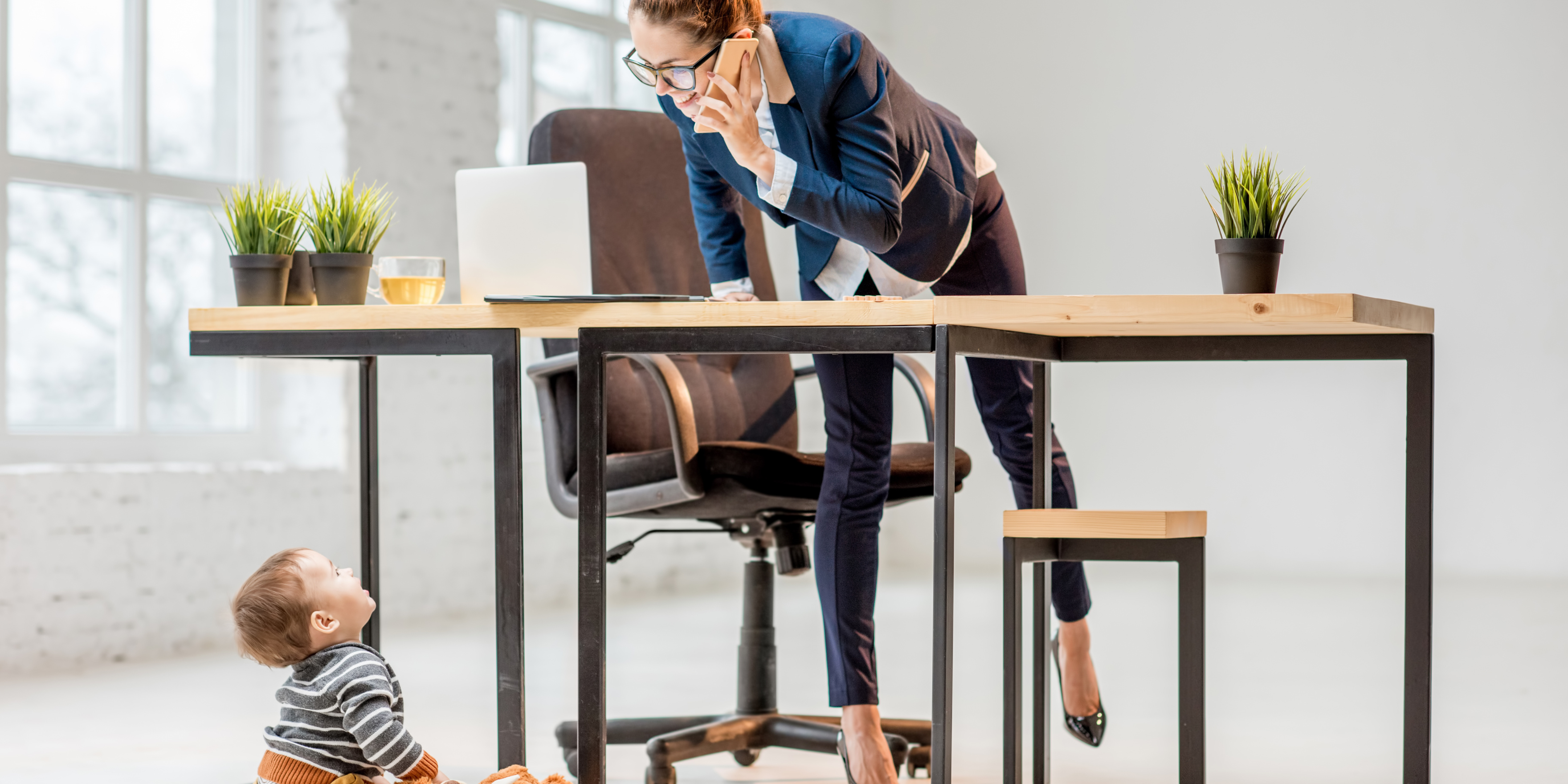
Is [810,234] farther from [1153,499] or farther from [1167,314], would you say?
[1153,499]

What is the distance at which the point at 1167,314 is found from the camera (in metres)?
1.65

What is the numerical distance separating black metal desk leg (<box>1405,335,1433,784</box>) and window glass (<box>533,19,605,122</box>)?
3.88 metres

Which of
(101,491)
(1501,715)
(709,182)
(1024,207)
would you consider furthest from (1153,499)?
(709,182)

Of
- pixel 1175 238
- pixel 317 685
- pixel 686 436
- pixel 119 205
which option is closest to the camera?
pixel 317 685

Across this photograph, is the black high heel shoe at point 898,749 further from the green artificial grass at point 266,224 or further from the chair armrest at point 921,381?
the green artificial grass at point 266,224

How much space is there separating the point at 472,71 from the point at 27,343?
1.60 m

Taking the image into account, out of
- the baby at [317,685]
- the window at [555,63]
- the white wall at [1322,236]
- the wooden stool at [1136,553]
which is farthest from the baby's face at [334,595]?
the white wall at [1322,236]

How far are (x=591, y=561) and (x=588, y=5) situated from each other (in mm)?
4105

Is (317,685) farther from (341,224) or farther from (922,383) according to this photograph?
(922,383)

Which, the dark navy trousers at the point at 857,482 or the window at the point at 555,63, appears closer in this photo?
the dark navy trousers at the point at 857,482

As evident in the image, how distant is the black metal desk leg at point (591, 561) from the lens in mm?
1830

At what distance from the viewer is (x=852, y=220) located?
5.98 feet

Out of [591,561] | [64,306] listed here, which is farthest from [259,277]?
[64,306]

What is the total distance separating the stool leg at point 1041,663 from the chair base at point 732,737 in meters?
0.24
